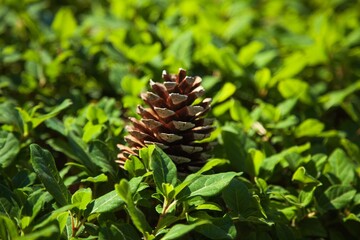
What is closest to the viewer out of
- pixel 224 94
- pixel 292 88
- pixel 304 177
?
pixel 304 177

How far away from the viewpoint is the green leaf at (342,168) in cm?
152

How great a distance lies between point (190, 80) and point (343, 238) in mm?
644

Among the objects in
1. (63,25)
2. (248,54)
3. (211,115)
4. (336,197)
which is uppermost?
(63,25)

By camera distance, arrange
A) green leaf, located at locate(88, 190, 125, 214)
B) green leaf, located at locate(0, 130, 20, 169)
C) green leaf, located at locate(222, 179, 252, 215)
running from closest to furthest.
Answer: green leaf, located at locate(88, 190, 125, 214) < green leaf, located at locate(222, 179, 252, 215) < green leaf, located at locate(0, 130, 20, 169)

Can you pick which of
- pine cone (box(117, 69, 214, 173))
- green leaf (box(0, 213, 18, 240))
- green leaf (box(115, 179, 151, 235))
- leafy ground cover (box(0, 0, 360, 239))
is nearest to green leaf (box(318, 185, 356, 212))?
leafy ground cover (box(0, 0, 360, 239))

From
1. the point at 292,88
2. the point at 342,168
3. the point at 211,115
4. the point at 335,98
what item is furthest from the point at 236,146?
the point at 335,98

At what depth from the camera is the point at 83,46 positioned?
2072mm

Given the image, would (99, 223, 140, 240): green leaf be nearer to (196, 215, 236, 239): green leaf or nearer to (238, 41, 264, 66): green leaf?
(196, 215, 236, 239): green leaf

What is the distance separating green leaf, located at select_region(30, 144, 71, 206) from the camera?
1.20 metres

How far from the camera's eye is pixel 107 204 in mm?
1176

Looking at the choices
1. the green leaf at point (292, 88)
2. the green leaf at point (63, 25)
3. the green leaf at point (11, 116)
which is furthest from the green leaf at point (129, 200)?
the green leaf at point (63, 25)

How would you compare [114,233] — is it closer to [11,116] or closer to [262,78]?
[11,116]

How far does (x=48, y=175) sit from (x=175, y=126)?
1.14ft

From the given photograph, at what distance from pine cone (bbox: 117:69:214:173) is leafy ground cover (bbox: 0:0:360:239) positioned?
0.22 ft
